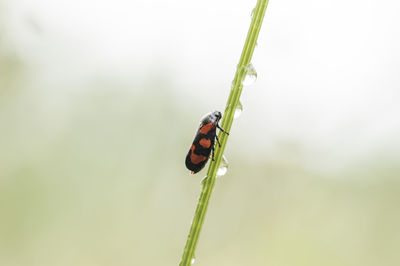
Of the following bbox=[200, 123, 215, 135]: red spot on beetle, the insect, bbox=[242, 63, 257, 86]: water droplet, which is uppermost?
bbox=[242, 63, 257, 86]: water droplet

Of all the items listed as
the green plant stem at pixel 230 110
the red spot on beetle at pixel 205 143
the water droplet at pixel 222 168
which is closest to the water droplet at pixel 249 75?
the green plant stem at pixel 230 110

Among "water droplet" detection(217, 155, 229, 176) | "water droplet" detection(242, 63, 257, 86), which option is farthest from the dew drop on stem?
"water droplet" detection(242, 63, 257, 86)

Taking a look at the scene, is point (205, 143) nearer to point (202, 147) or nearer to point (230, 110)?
point (202, 147)

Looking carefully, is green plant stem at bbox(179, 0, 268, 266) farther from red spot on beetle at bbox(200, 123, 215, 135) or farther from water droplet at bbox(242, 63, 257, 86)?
red spot on beetle at bbox(200, 123, 215, 135)

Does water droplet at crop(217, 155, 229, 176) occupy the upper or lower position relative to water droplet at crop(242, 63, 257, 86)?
lower

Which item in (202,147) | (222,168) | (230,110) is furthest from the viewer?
(202,147)

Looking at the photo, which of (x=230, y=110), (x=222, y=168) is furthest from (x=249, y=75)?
(x=222, y=168)

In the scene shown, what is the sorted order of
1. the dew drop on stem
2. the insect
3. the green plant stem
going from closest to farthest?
the green plant stem < the dew drop on stem < the insect

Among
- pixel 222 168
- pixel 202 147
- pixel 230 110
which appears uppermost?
pixel 230 110

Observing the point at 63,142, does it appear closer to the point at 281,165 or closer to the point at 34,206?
the point at 34,206

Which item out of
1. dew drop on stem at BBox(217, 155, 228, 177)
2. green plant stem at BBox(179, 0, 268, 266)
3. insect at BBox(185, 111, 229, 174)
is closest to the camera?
green plant stem at BBox(179, 0, 268, 266)

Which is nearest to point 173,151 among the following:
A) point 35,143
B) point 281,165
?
point 281,165
